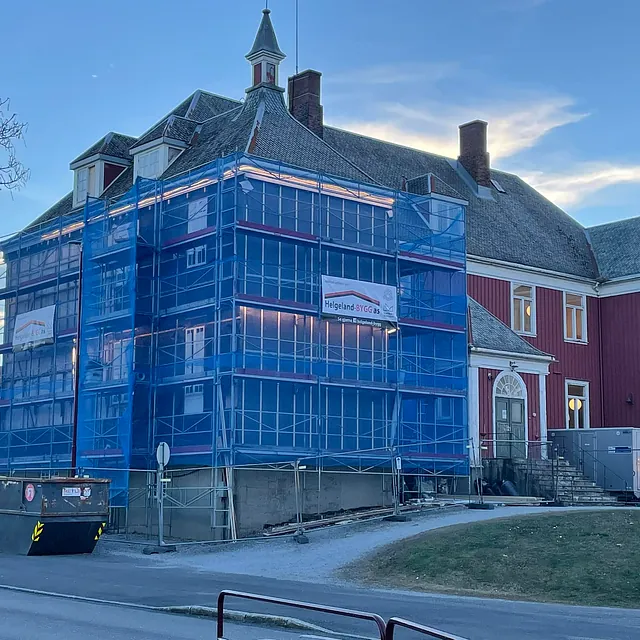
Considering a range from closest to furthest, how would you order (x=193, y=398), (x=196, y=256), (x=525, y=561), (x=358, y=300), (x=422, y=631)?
(x=422, y=631) < (x=525, y=561) < (x=193, y=398) < (x=196, y=256) < (x=358, y=300)

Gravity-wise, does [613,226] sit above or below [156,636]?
above

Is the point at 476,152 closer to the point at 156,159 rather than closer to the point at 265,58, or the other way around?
the point at 265,58

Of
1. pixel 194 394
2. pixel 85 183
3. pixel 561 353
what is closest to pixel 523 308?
pixel 561 353

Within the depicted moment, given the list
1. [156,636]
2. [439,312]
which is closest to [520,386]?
[439,312]

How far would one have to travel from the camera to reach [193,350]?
→ 32625 mm

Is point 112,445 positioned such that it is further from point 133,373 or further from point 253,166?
point 253,166

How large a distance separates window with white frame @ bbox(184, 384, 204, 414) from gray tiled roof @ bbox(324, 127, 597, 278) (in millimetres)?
13902

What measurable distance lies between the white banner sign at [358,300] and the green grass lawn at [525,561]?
9713 mm

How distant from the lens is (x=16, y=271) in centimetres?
4056

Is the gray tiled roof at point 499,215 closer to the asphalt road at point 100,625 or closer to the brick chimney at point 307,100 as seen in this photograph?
the brick chimney at point 307,100

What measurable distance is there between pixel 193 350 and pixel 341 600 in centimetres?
1679

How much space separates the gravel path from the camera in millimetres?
22812

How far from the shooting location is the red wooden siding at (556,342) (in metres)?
41.6

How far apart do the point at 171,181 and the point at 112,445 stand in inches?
337
